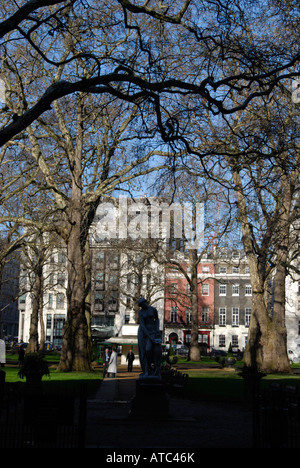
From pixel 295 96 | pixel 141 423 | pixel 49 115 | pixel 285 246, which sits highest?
pixel 49 115

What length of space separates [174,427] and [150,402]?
5.17 feet

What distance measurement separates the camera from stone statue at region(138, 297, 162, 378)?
15.5m

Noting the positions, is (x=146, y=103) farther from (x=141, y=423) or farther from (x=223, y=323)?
(x=223, y=323)

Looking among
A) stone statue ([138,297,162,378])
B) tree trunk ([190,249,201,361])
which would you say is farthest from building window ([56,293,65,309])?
stone statue ([138,297,162,378])

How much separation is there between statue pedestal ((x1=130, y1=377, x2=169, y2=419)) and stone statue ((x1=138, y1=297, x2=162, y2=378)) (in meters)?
0.70

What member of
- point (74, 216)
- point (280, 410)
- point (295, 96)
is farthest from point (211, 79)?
point (74, 216)

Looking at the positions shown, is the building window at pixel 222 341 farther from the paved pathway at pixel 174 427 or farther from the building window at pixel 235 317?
the paved pathway at pixel 174 427

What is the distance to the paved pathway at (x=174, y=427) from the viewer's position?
10.7 meters

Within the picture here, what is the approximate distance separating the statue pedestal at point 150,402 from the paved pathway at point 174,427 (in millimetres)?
230

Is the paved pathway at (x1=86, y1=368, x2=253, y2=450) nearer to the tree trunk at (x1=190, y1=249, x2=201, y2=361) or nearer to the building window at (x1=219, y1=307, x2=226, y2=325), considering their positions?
the tree trunk at (x1=190, y1=249, x2=201, y2=361)

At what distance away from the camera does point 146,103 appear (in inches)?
554

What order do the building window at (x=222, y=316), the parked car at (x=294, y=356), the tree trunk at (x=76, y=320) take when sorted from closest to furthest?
the tree trunk at (x=76, y=320) → the parked car at (x=294, y=356) → the building window at (x=222, y=316)

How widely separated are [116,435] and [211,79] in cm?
718

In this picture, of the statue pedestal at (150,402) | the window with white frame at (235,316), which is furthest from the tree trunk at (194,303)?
the window with white frame at (235,316)
